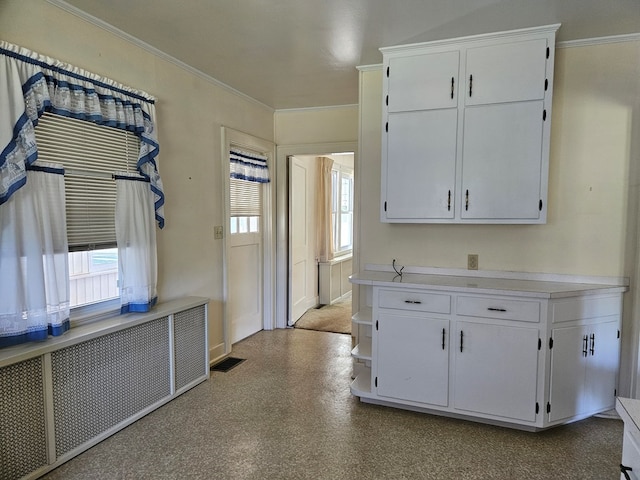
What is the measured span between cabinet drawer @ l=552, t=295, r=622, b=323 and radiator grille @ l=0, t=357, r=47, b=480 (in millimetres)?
2881

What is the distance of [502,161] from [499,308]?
0.95 meters

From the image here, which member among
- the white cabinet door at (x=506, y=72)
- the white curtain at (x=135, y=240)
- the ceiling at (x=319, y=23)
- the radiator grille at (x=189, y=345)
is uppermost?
the ceiling at (x=319, y=23)

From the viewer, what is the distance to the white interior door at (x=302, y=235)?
15.7 ft

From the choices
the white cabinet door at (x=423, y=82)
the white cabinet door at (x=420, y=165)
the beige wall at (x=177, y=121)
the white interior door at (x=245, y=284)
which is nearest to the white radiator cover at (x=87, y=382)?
the beige wall at (x=177, y=121)

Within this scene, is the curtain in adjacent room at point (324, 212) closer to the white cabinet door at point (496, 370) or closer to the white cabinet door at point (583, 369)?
the white cabinet door at point (496, 370)

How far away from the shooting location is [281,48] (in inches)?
111

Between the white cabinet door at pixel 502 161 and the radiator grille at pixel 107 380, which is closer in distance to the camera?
the radiator grille at pixel 107 380

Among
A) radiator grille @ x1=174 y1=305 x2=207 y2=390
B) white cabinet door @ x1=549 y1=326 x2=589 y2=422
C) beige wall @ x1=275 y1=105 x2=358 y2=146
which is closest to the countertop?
white cabinet door @ x1=549 y1=326 x2=589 y2=422

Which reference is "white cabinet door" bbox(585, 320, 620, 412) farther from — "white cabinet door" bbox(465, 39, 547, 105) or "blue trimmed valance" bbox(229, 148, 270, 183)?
"blue trimmed valance" bbox(229, 148, 270, 183)

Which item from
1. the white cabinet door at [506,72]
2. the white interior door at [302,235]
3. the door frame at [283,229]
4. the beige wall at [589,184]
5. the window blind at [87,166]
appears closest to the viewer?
the window blind at [87,166]

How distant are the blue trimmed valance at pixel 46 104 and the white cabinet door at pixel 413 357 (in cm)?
197

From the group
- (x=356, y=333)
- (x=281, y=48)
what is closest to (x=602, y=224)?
(x=356, y=333)

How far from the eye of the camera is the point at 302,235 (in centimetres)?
520

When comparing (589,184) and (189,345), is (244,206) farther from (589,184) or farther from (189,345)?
(589,184)
